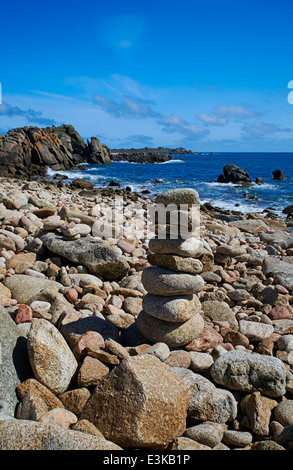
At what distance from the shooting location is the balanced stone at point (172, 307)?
441 cm

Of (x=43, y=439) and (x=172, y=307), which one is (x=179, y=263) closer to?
(x=172, y=307)

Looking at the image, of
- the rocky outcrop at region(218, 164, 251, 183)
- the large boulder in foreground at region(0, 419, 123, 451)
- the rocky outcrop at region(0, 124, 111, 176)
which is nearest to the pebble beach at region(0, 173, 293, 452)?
the large boulder in foreground at region(0, 419, 123, 451)

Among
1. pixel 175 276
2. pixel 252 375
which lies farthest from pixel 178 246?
pixel 252 375

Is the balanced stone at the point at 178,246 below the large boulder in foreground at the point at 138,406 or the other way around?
the other way around

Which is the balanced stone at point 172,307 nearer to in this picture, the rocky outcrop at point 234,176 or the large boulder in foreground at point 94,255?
the large boulder in foreground at point 94,255

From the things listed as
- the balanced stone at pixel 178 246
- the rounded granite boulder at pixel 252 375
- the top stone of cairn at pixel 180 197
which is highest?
the top stone of cairn at pixel 180 197

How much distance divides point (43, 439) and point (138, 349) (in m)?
1.75

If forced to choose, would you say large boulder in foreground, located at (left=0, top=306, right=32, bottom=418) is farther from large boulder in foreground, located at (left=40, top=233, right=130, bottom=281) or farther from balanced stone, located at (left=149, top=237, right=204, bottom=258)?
large boulder in foreground, located at (left=40, top=233, right=130, bottom=281)

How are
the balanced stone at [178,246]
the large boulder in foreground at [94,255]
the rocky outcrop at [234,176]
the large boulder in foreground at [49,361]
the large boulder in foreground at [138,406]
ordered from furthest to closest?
1. the rocky outcrop at [234,176]
2. the large boulder in foreground at [94,255]
3. the balanced stone at [178,246]
4. the large boulder in foreground at [49,361]
5. the large boulder in foreground at [138,406]

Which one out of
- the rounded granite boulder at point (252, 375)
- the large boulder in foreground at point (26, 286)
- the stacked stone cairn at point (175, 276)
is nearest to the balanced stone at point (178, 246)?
the stacked stone cairn at point (175, 276)

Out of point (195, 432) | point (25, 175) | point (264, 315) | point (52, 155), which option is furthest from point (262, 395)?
point (52, 155)

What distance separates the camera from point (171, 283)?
4445mm

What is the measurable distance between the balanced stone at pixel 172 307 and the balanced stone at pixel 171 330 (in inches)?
4.7
